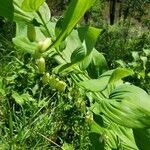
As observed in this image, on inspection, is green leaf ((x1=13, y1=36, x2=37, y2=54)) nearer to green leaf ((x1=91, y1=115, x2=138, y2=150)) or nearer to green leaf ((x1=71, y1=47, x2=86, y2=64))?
green leaf ((x1=71, y1=47, x2=86, y2=64))

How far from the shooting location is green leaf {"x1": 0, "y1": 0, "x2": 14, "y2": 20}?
0.37 metres

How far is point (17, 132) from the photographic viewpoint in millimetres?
2654

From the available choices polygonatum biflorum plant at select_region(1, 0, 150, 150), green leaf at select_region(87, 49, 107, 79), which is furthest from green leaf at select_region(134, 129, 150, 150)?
green leaf at select_region(87, 49, 107, 79)

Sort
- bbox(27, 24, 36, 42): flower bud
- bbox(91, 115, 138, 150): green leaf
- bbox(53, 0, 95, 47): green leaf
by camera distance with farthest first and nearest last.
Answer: bbox(91, 115, 138, 150): green leaf, bbox(27, 24, 36, 42): flower bud, bbox(53, 0, 95, 47): green leaf

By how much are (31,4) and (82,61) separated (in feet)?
0.47

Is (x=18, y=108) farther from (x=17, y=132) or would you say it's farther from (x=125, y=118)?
(x=125, y=118)

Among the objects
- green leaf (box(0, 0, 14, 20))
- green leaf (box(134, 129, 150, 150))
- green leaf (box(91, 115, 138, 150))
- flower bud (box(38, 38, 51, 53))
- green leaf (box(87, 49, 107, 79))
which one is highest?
green leaf (box(0, 0, 14, 20))

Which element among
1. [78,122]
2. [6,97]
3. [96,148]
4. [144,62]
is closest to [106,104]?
[96,148]

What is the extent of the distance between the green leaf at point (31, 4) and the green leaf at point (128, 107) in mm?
143

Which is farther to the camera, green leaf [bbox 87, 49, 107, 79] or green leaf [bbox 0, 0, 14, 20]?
green leaf [bbox 87, 49, 107, 79]

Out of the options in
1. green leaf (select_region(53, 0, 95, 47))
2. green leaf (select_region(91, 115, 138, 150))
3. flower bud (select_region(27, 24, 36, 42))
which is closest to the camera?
green leaf (select_region(53, 0, 95, 47))

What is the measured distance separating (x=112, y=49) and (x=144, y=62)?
3.75 meters

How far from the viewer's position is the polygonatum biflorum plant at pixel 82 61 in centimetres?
39

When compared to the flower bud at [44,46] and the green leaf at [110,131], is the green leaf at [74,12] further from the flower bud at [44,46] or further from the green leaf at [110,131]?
the green leaf at [110,131]
